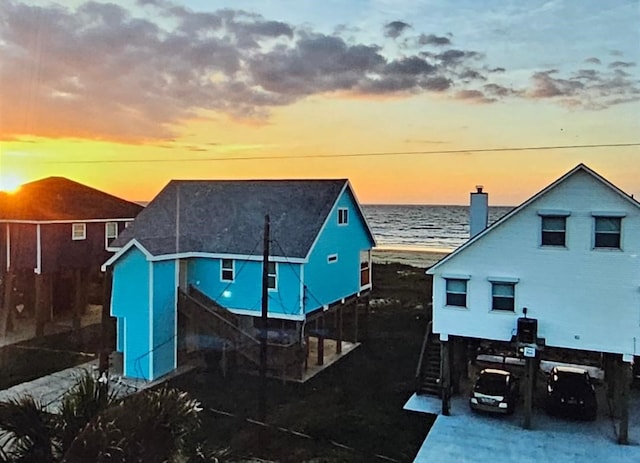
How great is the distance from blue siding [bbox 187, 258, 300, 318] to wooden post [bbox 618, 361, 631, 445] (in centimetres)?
349

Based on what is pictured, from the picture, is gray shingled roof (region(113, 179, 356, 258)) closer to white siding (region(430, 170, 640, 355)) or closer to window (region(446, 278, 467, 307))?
window (region(446, 278, 467, 307))

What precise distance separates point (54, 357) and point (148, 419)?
5.97 metres

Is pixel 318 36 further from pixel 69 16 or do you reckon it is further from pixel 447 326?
pixel 447 326

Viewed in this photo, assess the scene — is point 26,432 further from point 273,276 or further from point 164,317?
point 273,276

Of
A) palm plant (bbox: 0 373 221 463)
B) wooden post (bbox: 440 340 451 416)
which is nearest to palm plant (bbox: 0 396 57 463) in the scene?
palm plant (bbox: 0 373 221 463)

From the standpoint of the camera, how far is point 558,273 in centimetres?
512

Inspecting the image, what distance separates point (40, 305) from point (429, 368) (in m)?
5.62

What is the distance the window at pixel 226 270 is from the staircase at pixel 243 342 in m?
0.44

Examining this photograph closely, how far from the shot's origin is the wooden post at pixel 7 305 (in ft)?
25.0

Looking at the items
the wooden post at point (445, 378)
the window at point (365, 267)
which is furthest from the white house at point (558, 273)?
the window at point (365, 267)

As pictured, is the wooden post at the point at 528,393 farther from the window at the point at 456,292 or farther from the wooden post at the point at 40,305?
the wooden post at the point at 40,305

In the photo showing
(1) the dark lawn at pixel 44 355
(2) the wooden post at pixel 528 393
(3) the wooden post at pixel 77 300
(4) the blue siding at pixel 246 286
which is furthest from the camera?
(3) the wooden post at pixel 77 300

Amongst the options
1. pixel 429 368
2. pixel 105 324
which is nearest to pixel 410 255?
pixel 429 368

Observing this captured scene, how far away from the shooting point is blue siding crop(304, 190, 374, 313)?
695 centimetres
